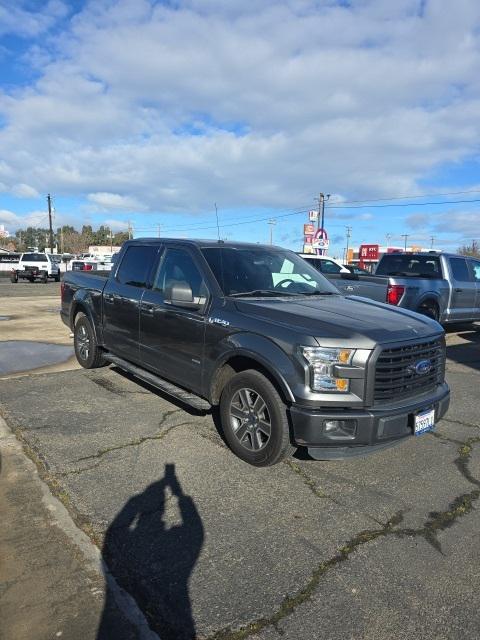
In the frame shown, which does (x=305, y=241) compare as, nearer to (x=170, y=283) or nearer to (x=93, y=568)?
(x=170, y=283)

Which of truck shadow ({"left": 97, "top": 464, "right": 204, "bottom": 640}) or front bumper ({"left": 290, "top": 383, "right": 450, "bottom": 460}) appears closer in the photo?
truck shadow ({"left": 97, "top": 464, "right": 204, "bottom": 640})

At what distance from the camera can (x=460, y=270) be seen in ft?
36.4

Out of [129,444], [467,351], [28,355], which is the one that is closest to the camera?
[129,444]

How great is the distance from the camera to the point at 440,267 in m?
10.7

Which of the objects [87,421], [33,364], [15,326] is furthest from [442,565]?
[15,326]

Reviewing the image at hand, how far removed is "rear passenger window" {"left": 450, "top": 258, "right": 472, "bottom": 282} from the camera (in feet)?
35.7

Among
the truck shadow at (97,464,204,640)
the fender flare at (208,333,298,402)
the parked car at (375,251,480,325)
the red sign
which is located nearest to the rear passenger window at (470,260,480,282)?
the parked car at (375,251,480,325)

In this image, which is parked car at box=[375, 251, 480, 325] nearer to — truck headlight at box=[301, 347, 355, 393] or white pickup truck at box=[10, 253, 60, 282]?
truck headlight at box=[301, 347, 355, 393]

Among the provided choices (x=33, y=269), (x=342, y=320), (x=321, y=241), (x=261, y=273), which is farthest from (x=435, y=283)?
(x=33, y=269)

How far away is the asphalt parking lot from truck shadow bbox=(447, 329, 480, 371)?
144 inches

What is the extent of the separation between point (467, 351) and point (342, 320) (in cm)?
692

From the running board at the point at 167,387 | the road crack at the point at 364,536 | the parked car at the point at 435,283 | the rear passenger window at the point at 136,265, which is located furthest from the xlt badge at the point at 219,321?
the parked car at the point at 435,283

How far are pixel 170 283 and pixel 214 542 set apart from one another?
289cm

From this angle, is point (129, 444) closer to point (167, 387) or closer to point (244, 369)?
point (167, 387)
